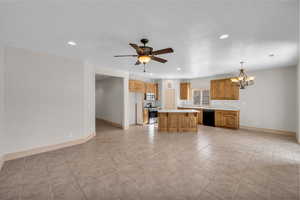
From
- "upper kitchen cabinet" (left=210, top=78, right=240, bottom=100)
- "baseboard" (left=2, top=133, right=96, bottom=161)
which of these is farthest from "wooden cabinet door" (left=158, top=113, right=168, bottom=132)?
"upper kitchen cabinet" (left=210, top=78, right=240, bottom=100)

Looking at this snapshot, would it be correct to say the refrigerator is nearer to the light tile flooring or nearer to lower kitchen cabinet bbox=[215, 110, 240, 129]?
the light tile flooring

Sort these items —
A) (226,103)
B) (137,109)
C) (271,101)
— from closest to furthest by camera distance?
(271,101) < (226,103) < (137,109)

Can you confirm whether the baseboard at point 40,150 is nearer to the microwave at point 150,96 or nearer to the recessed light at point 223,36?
the microwave at point 150,96

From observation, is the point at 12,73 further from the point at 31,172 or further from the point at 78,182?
the point at 78,182

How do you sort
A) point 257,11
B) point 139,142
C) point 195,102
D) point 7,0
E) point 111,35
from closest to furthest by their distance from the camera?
point 7,0, point 257,11, point 111,35, point 139,142, point 195,102

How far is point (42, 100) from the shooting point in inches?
144

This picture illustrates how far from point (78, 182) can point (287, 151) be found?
5.17 m

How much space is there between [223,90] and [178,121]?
307 cm

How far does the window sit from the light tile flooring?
422cm

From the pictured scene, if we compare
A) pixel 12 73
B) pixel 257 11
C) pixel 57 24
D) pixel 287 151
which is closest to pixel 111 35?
pixel 57 24

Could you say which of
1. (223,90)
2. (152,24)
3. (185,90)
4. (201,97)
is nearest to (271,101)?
(223,90)

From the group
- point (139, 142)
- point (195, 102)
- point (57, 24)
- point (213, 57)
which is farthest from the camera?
point (195, 102)

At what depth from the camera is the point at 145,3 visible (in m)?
1.75

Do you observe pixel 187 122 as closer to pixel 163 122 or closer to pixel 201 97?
pixel 163 122
